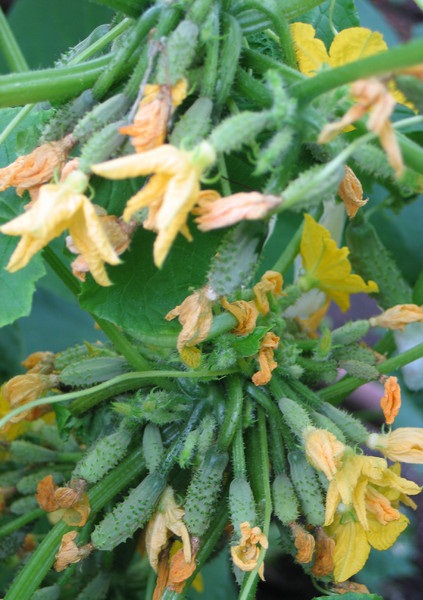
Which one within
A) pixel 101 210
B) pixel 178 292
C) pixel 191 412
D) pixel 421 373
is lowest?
pixel 421 373

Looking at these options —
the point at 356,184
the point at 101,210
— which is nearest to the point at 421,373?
the point at 356,184

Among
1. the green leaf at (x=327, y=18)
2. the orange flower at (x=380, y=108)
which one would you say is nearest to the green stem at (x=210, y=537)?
the orange flower at (x=380, y=108)

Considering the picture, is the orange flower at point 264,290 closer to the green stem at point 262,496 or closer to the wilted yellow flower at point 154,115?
the green stem at point 262,496

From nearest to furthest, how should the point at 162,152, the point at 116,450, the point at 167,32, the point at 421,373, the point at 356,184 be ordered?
the point at 162,152, the point at 167,32, the point at 356,184, the point at 116,450, the point at 421,373

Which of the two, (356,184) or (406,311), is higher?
(356,184)

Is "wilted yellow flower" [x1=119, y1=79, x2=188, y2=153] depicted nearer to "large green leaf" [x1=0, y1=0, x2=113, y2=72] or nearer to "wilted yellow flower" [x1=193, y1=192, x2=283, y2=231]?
"wilted yellow flower" [x1=193, y1=192, x2=283, y2=231]

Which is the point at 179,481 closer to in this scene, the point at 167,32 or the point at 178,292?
the point at 178,292
